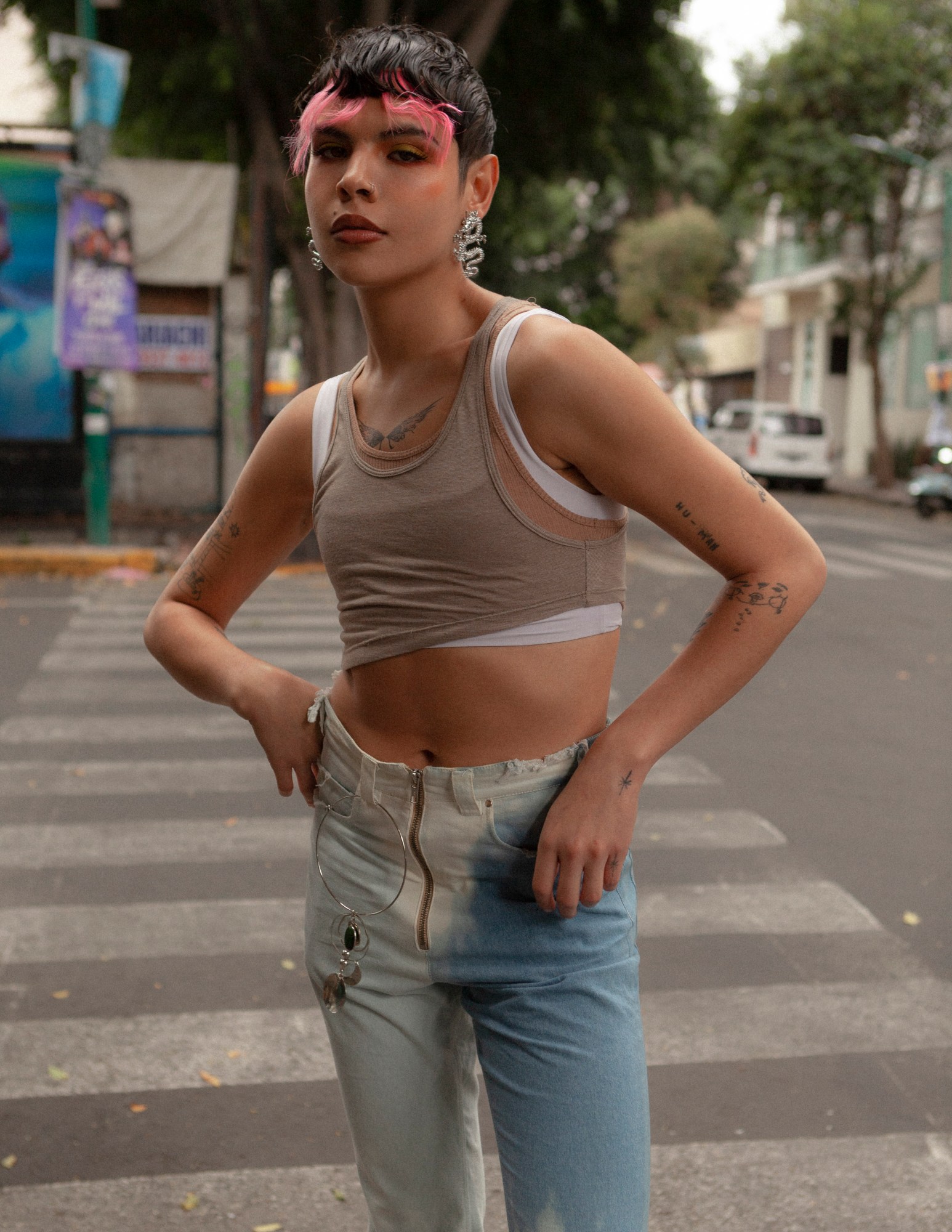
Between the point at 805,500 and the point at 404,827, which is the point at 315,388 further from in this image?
the point at 805,500

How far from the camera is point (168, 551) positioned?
45.4 feet

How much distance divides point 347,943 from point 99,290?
12.9 m

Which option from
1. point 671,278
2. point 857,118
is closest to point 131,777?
point 857,118

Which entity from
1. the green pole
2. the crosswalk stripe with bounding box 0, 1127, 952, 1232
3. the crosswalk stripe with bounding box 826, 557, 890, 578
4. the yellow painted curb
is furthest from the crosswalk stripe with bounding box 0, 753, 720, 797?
the crosswalk stripe with bounding box 826, 557, 890, 578

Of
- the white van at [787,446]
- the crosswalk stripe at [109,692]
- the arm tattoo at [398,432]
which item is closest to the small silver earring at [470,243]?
Answer: the arm tattoo at [398,432]

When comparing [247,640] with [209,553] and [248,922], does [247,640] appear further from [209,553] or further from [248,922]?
[209,553]

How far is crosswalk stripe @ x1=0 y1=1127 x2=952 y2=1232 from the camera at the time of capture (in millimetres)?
2871

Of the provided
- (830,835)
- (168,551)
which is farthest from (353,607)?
(168,551)

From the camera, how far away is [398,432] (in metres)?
1.71

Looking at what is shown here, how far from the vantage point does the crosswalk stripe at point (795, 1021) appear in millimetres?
3652

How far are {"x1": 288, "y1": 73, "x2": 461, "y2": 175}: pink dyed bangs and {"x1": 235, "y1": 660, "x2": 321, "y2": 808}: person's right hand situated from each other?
668 mm

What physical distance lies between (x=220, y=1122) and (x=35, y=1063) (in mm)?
582

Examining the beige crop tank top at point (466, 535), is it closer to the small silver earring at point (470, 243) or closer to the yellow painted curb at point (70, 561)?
the small silver earring at point (470, 243)

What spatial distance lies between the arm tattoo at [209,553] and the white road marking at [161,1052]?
1.80m
